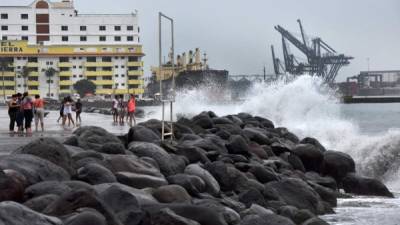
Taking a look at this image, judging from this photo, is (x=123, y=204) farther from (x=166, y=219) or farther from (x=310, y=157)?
(x=310, y=157)

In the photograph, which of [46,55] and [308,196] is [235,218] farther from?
[46,55]

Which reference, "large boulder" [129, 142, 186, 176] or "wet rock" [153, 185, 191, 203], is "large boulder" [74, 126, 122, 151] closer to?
"large boulder" [129, 142, 186, 176]

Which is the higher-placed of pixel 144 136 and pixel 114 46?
pixel 114 46

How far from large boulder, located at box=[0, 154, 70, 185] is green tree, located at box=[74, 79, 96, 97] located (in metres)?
103

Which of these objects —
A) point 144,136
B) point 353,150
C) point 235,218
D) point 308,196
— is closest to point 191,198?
point 235,218

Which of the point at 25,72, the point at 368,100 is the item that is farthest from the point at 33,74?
the point at 368,100

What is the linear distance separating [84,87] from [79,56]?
696 centimetres

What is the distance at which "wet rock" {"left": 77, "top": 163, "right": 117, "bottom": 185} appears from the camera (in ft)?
31.6

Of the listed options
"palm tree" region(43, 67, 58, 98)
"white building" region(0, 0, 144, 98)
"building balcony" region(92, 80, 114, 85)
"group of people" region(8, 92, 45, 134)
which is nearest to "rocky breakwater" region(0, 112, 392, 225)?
"group of people" region(8, 92, 45, 134)

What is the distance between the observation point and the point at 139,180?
1027 centimetres

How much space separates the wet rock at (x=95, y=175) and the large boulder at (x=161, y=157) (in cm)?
209

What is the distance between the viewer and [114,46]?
113750mm

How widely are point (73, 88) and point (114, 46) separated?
972 centimetres

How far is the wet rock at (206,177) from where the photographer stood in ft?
37.0
